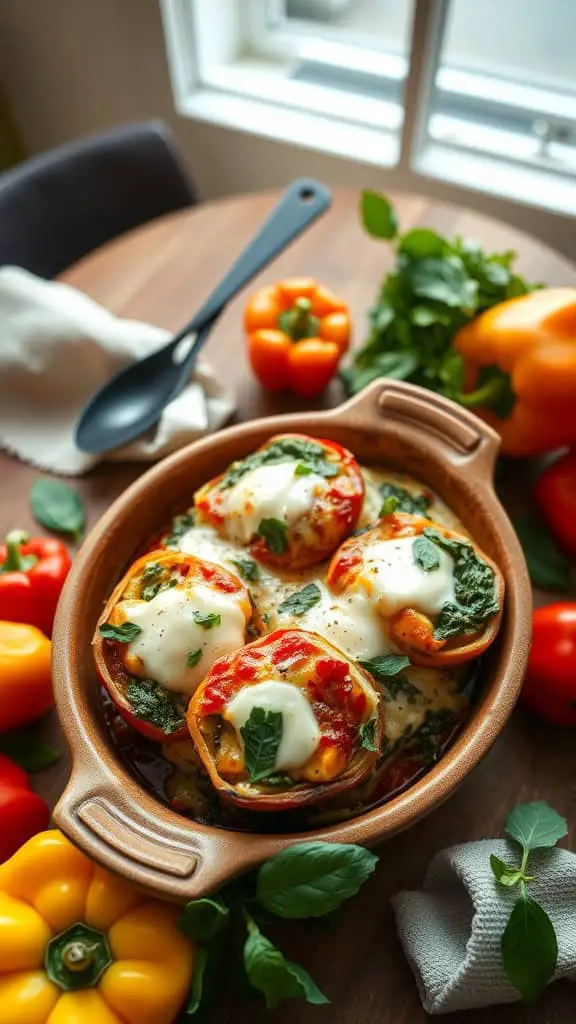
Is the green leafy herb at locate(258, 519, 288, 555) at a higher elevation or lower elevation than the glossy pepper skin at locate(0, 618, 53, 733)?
higher

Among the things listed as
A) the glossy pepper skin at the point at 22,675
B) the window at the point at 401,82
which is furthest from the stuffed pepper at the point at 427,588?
the window at the point at 401,82

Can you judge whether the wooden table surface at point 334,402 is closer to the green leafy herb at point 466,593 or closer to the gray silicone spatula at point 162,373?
the gray silicone spatula at point 162,373

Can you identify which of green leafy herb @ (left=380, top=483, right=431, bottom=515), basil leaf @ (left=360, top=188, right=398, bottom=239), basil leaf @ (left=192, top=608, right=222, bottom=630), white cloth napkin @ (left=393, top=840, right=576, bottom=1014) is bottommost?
white cloth napkin @ (left=393, top=840, right=576, bottom=1014)

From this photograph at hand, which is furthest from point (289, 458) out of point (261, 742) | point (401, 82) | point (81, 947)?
point (401, 82)

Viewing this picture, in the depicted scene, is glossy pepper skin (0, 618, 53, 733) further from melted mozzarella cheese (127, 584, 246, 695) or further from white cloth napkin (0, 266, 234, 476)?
white cloth napkin (0, 266, 234, 476)

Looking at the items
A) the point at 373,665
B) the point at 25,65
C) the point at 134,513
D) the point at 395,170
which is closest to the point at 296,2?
the point at 395,170

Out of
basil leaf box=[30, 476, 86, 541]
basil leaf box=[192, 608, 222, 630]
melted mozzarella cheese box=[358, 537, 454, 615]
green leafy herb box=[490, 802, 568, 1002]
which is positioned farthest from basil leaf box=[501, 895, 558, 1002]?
basil leaf box=[30, 476, 86, 541]

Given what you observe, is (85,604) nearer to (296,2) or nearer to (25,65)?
(296,2)
